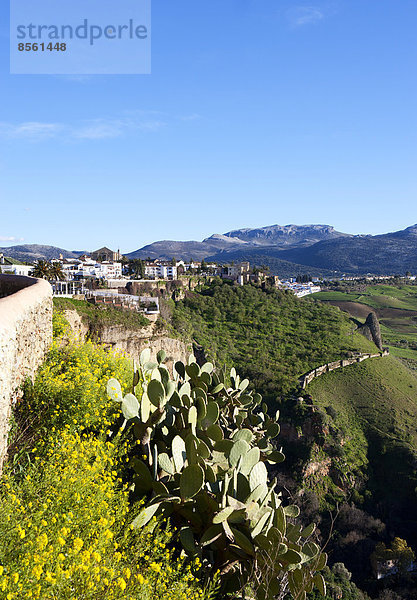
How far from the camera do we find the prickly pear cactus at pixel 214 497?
12.0 ft

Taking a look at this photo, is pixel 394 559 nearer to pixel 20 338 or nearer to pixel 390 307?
pixel 20 338

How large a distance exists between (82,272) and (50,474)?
49.3 meters

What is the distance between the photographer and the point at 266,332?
4225 cm

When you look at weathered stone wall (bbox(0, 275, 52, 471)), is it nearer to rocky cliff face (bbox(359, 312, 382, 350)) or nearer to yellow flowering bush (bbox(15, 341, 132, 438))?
yellow flowering bush (bbox(15, 341, 132, 438))

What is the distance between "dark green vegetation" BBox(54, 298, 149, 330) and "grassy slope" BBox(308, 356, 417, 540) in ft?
45.6

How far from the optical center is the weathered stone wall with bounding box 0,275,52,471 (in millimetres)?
3840

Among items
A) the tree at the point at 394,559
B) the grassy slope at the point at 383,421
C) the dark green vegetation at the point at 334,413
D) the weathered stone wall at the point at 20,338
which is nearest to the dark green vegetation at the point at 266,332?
the dark green vegetation at the point at 334,413

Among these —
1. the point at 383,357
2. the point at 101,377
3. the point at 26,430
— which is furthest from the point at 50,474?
the point at 383,357

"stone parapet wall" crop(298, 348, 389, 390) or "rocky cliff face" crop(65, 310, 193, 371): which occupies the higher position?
"rocky cliff face" crop(65, 310, 193, 371)

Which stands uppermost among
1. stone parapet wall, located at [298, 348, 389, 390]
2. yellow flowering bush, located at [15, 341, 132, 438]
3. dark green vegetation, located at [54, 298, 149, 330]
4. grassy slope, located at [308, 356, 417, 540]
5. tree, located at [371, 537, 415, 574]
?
yellow flowering bush, located at [15, 341, 132, 438]

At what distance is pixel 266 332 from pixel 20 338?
3861 centimetres

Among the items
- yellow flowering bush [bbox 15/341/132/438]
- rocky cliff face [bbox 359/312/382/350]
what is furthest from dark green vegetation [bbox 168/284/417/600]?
yellow flowering bush [bbox 15/341/132/438]

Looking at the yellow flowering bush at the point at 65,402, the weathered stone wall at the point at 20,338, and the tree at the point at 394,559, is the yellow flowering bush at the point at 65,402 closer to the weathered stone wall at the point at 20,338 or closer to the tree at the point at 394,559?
the weathered stone wall at the point at 20,338

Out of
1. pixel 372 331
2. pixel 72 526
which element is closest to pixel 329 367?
pixel 372 331
